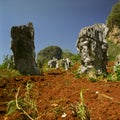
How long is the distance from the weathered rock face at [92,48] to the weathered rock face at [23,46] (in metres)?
2.39

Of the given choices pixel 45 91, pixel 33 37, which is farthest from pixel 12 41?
pixel 45 91

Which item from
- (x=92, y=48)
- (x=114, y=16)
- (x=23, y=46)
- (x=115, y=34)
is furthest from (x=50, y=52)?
(x=92, y=48)

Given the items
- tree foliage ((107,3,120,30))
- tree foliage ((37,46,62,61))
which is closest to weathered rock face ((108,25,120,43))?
tree foliage ((107,3,120,30))

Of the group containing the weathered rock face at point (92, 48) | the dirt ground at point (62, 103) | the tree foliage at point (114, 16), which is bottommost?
the dirt ground at point (62, 103)

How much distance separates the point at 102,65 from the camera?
1570 centimetres

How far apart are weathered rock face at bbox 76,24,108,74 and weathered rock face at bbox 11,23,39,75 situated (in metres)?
2.39

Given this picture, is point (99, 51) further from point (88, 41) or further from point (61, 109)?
point (61, 109)

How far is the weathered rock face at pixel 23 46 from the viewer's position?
51.6ft

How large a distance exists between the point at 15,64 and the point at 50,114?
1045 cm

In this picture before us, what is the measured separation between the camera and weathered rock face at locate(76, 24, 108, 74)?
50.3 ft

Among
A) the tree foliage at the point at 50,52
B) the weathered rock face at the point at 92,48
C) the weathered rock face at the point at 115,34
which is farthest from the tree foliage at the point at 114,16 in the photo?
the weathered rock face at the point at 92,48

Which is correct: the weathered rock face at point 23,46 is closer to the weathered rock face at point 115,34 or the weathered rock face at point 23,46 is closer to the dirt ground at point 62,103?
the dirt ground at point 62,103

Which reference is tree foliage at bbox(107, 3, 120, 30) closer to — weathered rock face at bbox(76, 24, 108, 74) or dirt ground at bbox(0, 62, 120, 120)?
weathered rock face at bbox(76, 24, 108, 74)

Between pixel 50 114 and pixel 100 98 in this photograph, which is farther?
pixel 100 98
